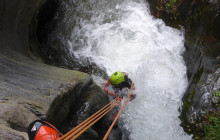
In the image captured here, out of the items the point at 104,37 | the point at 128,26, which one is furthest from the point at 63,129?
the point at 128,26

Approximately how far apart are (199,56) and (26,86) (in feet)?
13.8

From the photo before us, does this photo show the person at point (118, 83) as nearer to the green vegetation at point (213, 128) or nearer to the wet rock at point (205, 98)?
the wet rock at point (205, 98)

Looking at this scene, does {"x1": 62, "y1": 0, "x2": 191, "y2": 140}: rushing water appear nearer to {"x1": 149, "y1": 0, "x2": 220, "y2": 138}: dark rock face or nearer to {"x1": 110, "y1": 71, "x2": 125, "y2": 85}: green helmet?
{"x1": 149, "y1": 0, "x2": 220, "y2": 138}: dark rock face

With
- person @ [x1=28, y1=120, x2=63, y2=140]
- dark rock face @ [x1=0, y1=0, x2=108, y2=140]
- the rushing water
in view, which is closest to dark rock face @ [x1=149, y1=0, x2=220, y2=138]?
the rushing water

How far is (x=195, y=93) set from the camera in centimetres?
428

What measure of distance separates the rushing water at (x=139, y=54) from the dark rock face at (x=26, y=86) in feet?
4.64

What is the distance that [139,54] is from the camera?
641cm

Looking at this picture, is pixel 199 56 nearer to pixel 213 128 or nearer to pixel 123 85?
pixel 213 128

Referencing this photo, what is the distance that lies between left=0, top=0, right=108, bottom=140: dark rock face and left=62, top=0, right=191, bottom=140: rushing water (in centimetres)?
142

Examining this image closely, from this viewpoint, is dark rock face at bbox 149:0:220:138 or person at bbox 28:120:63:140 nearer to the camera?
person at bbox 28:120:63:140

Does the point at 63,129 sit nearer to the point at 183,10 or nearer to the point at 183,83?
the point at 183,83

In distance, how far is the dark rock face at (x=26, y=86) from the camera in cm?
250

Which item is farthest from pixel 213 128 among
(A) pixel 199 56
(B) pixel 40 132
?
(B) pixel 40 132

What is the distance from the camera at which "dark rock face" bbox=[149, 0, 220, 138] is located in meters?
3.94
